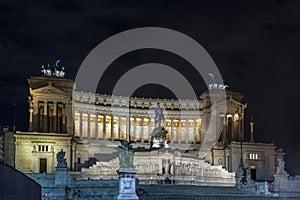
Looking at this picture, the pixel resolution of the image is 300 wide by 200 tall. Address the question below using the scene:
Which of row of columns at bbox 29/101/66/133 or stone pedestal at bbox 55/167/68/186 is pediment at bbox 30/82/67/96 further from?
stone pedestal at bbox 55/167/68/186

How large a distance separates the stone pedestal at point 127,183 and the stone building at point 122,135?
32.8m

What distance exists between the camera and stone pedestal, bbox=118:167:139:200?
4797 centimetres

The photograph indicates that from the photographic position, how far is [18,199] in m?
22.1

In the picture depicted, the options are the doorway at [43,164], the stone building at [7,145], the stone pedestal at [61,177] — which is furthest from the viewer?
the doorway at [43,164]

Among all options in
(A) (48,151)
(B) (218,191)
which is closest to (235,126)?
(A) (48,151)

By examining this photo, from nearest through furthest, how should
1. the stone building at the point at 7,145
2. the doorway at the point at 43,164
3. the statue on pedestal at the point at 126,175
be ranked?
the statue on pedestal at the point at 126,175
the stone building at the point at 7,145
the doorway at the point at 43,164

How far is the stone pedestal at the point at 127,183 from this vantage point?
157 ft

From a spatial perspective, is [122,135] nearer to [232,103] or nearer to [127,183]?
[232,103]

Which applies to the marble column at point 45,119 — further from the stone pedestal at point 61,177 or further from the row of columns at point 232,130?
the stone pedestal at point 61,177

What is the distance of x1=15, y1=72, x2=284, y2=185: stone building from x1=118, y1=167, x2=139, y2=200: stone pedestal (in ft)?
108

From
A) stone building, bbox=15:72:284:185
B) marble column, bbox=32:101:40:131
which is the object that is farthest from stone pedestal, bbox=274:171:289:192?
marble column, bbox=32:101:40:131

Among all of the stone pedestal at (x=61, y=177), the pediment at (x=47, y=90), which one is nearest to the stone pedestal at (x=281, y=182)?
the stone pedestal at (x=61, y=177)

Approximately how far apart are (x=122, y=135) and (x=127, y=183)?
215 feet

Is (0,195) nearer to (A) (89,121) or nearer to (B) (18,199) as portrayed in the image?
(B) (18,199)
